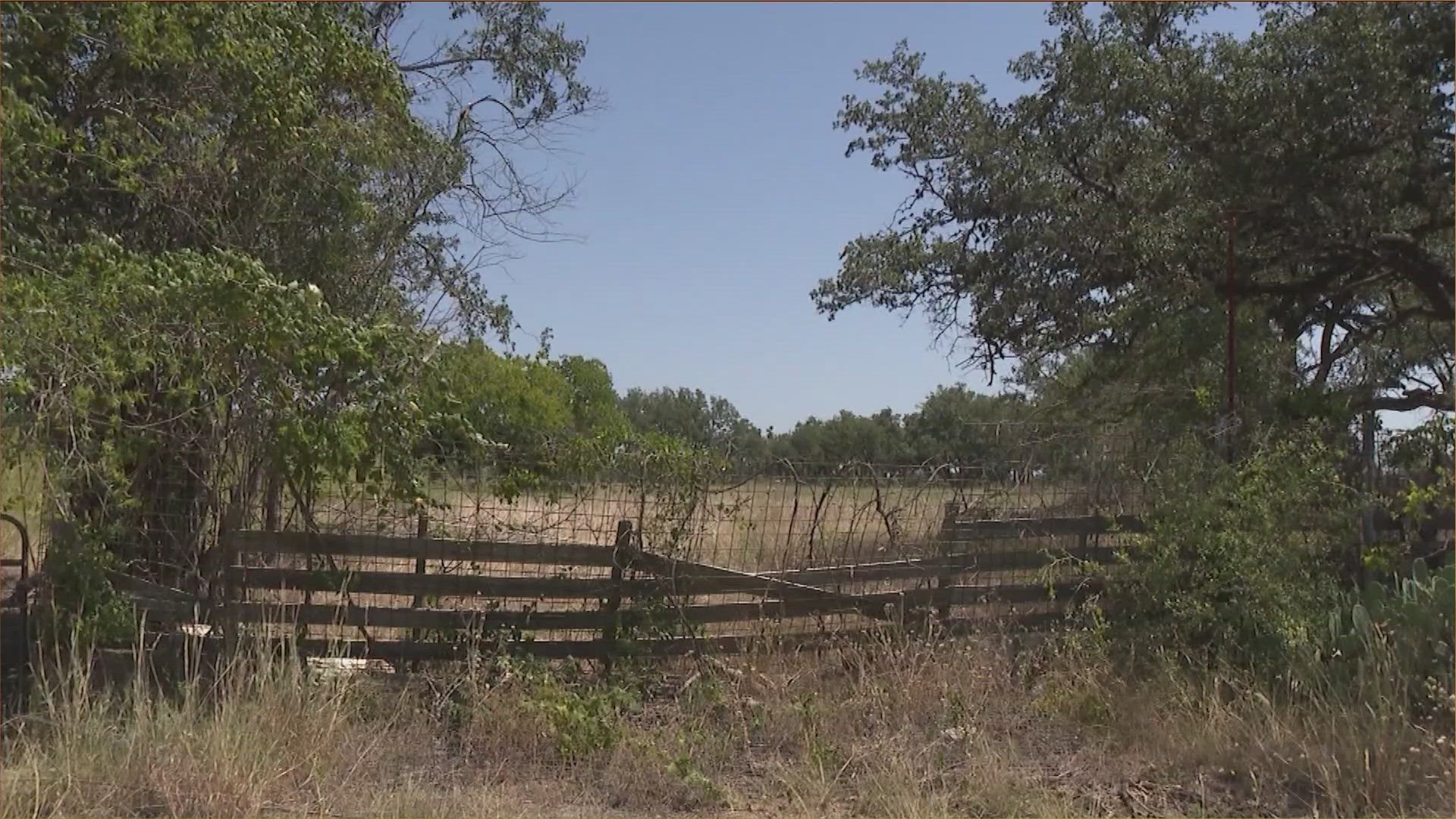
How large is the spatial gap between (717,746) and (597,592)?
129 centimetres

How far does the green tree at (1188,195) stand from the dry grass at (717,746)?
3442 millimetres

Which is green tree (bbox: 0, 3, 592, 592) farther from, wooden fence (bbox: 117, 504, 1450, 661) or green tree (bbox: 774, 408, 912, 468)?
green tree (bbox: 774, 408, 912, 468)

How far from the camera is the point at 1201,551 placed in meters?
6.88

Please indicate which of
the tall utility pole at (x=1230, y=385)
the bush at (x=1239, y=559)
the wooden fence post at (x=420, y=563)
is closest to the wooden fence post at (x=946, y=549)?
the bush at (x=1239, y=559)

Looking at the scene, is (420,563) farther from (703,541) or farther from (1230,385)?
(1230,385)

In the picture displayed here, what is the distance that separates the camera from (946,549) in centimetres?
749

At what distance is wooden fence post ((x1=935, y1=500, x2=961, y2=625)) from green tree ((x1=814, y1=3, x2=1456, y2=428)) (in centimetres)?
264

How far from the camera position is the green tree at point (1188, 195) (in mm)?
9383

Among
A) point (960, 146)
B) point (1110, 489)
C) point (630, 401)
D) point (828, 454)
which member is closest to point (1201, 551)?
point (1110, 489)

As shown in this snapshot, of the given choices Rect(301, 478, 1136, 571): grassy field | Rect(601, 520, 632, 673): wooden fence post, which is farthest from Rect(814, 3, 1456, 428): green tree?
Rect(601, 520, 632, 673): wooden fence post

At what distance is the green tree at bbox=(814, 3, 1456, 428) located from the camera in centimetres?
938

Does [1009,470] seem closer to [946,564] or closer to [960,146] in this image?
[946,564]

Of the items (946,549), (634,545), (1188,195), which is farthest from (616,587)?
(1188,195)

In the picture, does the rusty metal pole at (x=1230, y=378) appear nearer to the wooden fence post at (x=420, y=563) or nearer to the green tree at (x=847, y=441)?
the green tree at (x=847, y=441)
